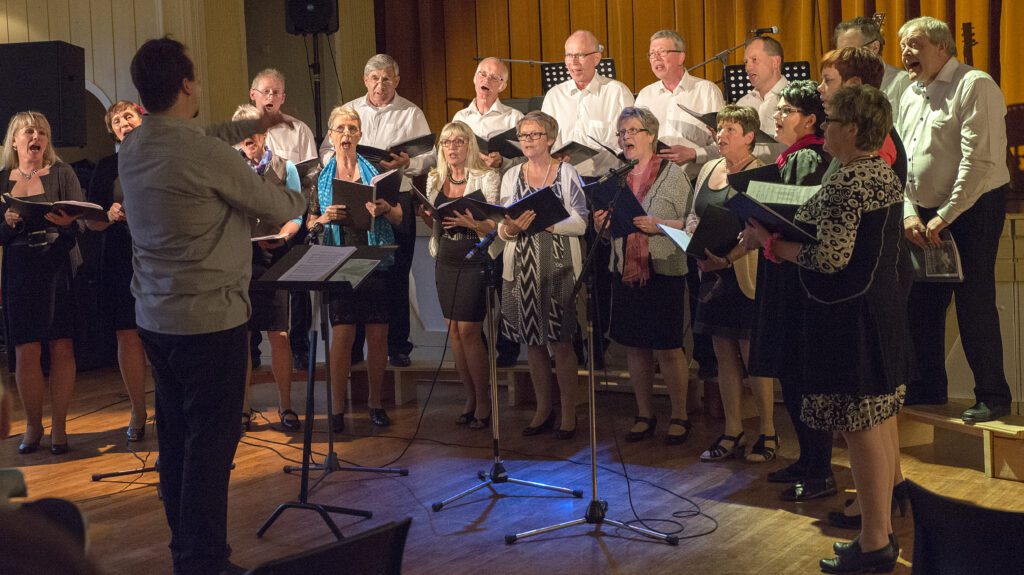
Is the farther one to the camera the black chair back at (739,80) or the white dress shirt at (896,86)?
the black chair back at (739,80)

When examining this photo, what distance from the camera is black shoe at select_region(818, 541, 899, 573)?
119 inches

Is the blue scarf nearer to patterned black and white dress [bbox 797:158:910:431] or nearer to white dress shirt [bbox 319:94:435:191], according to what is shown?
white dress shirt [bbox 319:94:435:191]

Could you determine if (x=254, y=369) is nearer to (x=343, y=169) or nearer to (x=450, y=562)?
(x=343, y=169)

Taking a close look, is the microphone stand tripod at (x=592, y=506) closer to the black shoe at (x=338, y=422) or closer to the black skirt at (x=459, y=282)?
the black skirt at (x=459, y=282)

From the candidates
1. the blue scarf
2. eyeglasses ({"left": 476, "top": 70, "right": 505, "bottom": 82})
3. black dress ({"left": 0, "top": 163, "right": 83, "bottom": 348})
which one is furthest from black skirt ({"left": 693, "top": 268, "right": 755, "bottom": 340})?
black dress ({"left": 0, "top": 163, "right": 83, "bottom": 348})

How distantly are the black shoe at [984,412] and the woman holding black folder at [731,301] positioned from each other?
0.77 meters

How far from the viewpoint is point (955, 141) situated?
4.20 metres

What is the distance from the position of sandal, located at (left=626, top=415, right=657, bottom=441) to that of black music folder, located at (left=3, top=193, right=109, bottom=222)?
8.38 ft

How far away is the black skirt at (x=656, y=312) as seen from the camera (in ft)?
15.1

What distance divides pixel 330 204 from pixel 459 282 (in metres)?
0.72

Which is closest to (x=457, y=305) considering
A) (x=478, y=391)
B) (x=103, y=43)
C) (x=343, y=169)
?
(x=478, y=391)

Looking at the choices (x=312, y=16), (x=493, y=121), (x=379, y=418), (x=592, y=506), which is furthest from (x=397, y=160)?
(x=312, y=16)

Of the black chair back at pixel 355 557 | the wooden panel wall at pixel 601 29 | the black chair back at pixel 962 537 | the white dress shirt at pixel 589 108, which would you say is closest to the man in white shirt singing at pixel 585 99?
the white dress shirt at pixel 589 108

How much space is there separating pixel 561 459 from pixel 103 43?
5.10 m
